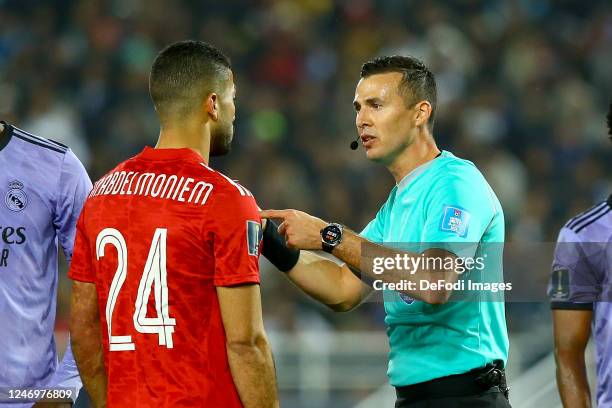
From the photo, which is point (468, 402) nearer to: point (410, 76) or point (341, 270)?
point (341, 270)

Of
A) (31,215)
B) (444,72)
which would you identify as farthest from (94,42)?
(31,215)

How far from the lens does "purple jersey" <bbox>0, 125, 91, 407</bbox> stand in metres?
3.69

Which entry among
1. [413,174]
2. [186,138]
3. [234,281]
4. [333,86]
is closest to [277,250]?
[413,174]

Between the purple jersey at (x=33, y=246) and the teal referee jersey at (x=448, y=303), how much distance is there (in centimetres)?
114

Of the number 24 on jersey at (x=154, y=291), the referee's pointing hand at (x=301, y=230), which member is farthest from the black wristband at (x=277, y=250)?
the number 24 on jersey at (x=154, y=291)

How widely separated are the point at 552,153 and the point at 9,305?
22.7 ft

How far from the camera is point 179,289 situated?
10.5ft

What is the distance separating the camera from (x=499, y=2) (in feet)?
37.2

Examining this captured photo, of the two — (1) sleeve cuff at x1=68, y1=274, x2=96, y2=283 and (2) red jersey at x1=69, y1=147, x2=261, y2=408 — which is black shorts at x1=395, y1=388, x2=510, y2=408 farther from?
(1) sleeve cuff at x1=68, y1=274, x2=96, y2=283

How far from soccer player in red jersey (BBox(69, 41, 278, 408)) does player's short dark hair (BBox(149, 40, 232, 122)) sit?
184 mm

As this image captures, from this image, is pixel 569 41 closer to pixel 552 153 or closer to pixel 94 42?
pixel 552 153

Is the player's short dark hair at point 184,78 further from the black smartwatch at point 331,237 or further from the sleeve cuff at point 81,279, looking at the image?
the black smartwatch at point 331,237

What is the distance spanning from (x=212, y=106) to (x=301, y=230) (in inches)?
24.9

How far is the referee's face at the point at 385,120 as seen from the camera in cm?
403
